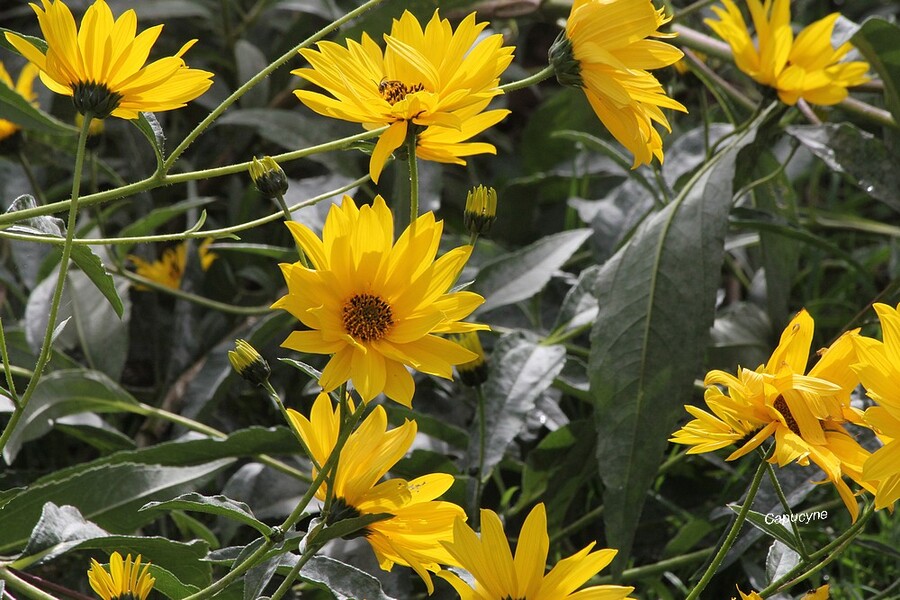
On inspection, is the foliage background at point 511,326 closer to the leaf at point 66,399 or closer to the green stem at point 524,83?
the leaf at point 66,399

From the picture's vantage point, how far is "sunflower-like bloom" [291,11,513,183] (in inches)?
23.2

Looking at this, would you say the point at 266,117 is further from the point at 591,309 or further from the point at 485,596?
the point at 485,596

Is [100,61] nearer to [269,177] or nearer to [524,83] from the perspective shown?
[269,177]

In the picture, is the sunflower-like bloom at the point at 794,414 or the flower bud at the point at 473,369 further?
the flower bud at the point at 473,369

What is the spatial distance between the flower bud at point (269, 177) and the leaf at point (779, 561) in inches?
16.4

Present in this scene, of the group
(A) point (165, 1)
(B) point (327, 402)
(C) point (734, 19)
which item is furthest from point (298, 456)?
(A) point (165, 1)

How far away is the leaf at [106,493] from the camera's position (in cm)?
88

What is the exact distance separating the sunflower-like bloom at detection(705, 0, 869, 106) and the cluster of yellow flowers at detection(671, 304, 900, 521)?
1.55ft

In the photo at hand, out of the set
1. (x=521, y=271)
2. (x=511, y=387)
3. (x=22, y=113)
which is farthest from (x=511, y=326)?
(x=22, y=113)

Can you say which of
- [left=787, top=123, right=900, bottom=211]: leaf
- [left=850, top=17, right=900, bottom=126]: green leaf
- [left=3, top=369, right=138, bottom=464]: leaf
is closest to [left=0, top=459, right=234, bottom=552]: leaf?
[left=3, top=369, right=138, bottom=464]: leaf

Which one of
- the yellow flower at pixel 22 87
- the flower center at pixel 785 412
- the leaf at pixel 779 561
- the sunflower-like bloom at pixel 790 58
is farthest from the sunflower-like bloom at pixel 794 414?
the yellow flower at pixel 22 87

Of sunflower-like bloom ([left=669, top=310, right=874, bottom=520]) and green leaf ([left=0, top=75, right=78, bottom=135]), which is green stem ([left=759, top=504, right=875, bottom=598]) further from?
green leaf ([left=0, top=75, right=78, bottom=135])

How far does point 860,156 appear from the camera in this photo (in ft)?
3.69

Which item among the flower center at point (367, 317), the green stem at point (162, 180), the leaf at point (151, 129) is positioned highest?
the leaf at point (151, 129)
